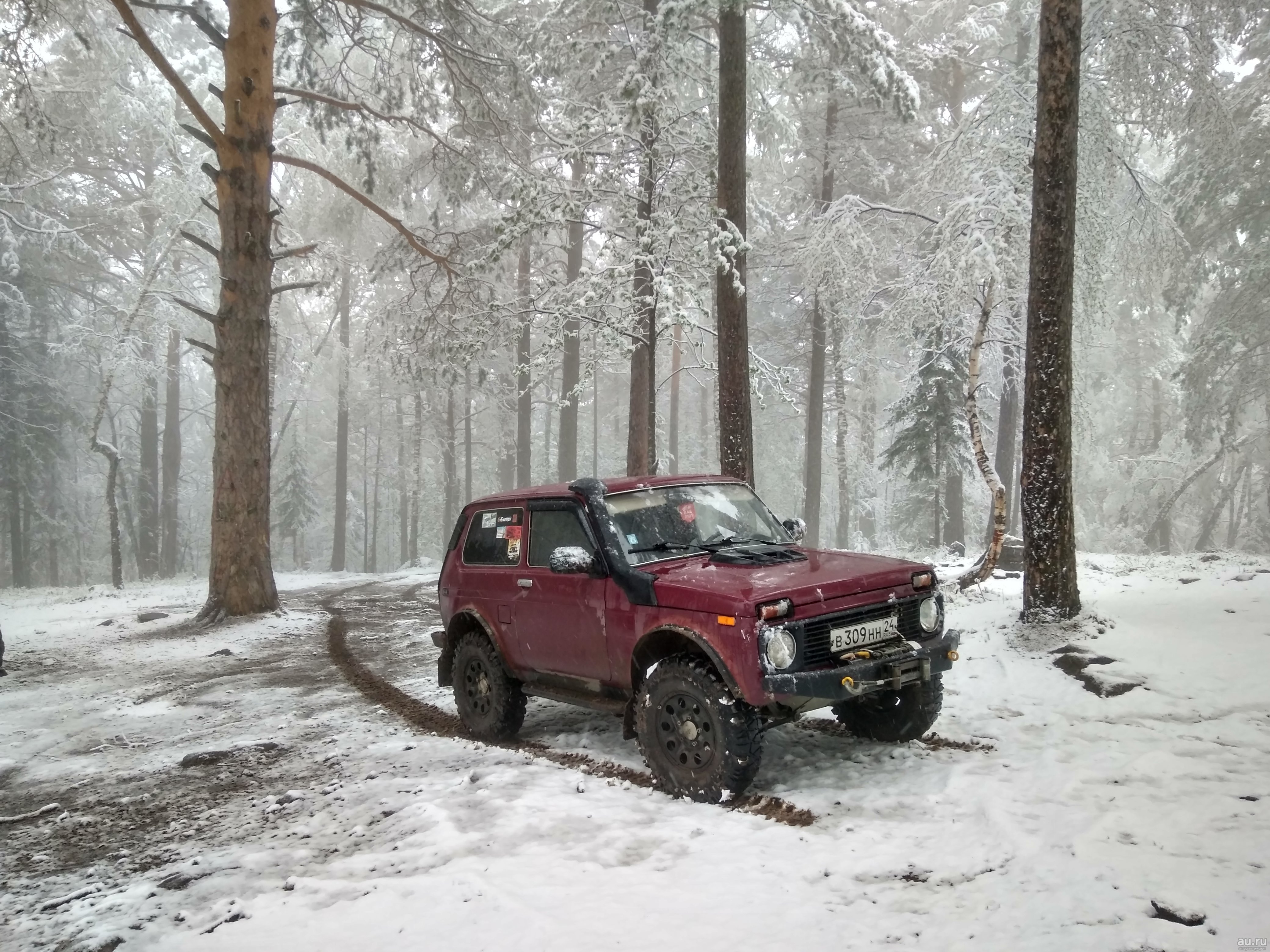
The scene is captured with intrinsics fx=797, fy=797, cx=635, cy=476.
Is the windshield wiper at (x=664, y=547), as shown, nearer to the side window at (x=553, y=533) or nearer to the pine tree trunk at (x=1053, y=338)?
the side window at (x=553, y=533)

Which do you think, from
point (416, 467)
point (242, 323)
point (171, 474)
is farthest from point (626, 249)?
point (416, 467)

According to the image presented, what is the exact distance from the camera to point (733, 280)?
10.7 meters

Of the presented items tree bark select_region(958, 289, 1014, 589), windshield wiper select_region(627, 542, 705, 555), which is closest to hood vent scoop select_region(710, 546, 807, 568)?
windshield wiper select_region(627, 542, 705, 555)

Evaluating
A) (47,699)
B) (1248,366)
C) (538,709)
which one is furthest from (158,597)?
(1248,366)

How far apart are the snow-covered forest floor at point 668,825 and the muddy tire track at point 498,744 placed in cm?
10

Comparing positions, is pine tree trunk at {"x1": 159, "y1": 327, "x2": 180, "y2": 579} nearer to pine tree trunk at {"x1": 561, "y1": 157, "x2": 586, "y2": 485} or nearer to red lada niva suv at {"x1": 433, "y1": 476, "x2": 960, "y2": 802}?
pine tree trunk at {"x1": 561, "y1": 157, "x2": 586, "y2": 485}

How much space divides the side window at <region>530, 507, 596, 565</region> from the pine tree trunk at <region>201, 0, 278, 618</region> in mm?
7740

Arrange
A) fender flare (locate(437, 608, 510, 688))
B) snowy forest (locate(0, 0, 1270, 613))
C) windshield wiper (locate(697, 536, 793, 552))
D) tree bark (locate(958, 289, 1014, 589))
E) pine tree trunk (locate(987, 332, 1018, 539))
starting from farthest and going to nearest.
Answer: pine tree trunk (locate(987, 332, 1018, 539))
snowy forest (locate(0, 0, 1270, 613))
tree bark (locate(958, 289, 1014, 589))
fender flare (locate(437, 608, 510, 688))
windshield wiper (locate(697, 536, 793, 552))

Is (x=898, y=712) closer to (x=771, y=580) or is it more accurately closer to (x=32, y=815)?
(x=771, y=580)

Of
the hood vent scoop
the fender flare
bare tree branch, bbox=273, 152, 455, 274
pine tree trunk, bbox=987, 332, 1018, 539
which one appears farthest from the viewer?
pine tree trunk, bbox=987, 332, 1018, 539

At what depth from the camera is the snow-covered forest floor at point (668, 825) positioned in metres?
3.51

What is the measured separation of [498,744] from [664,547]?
217 centimetres

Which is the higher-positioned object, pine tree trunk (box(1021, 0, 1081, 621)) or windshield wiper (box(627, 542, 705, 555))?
pine tree trunk (box(1021, 0, 1081, 621))

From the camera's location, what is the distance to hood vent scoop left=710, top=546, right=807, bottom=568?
544cm
